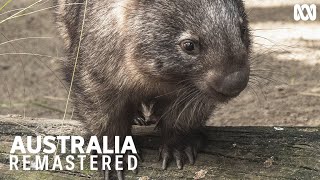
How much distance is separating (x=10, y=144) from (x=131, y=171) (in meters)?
0.92

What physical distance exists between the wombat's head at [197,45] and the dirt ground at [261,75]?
2.38m

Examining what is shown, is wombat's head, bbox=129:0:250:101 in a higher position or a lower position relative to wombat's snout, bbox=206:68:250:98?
higher

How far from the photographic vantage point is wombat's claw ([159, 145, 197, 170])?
5352mm

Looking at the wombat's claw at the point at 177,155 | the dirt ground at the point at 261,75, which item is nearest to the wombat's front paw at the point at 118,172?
the wombat's claw at the point at 177,155

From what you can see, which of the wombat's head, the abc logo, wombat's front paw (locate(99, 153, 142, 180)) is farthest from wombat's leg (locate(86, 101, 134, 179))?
the abc logo

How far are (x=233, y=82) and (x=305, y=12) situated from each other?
5000mm

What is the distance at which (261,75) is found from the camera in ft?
25.7

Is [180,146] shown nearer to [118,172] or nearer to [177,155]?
[177,155]

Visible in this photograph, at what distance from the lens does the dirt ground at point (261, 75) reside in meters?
8.04

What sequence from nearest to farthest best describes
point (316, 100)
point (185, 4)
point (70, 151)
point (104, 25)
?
point (185, 4), point (104, 25), point (70, 151), point (316, 100)

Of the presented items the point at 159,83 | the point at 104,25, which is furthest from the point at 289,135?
the point at 104,25

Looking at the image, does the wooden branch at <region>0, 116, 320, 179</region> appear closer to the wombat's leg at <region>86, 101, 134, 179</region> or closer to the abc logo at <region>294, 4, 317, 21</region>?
the wombat's leg at <region>86, 101, 134, 179</region>

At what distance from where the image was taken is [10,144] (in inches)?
221

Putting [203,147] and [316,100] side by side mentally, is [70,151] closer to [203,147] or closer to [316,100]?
[203,147]
